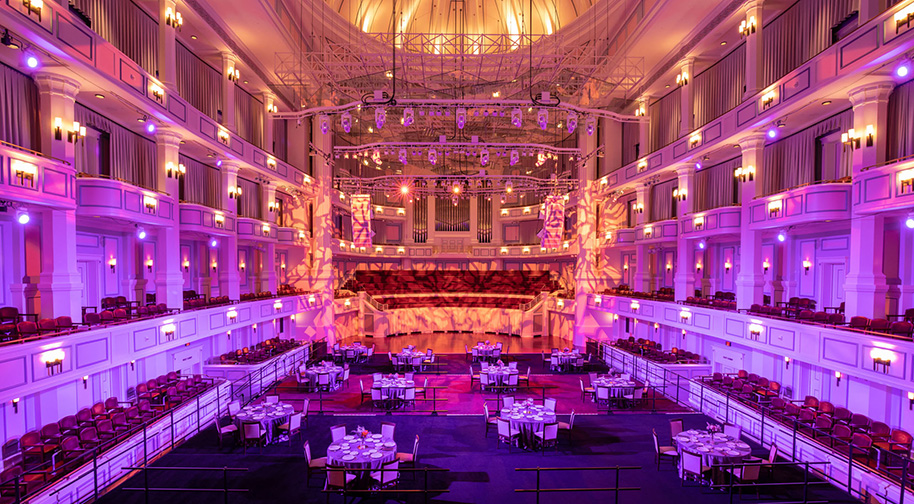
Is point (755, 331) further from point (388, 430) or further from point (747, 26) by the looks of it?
point (388, 430)

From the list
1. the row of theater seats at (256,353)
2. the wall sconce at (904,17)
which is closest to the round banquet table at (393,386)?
the row of theater seats at (256,353)

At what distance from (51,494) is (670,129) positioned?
24716mm

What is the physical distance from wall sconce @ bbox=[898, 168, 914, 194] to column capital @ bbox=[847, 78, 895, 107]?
2.30m

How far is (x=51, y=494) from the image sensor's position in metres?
7.77

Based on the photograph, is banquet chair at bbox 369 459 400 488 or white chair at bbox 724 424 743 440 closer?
banquet chair at bbox 369 459 400 488

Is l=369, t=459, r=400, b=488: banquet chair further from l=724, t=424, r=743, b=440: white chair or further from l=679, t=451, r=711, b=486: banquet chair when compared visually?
l=724, t=424, r=743, b=440: white chair

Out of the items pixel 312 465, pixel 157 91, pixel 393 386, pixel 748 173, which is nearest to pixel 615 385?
pixel 393 386

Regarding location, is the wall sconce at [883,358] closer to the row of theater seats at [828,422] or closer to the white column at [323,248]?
the row of theater seats at [828,422]

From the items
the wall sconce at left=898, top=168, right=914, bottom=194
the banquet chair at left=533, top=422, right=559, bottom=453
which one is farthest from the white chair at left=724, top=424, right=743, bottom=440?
the wall sconce at left=898, top=168, right=914, bottom=194

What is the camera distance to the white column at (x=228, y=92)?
62.1ft

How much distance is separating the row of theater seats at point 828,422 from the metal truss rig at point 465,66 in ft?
37.4

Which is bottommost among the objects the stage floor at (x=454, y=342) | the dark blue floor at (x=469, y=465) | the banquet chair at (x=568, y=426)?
the stage floor at (x=454, y=342)

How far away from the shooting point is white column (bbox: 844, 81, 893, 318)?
1127 cm

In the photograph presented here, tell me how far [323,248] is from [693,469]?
21196 millimetres
